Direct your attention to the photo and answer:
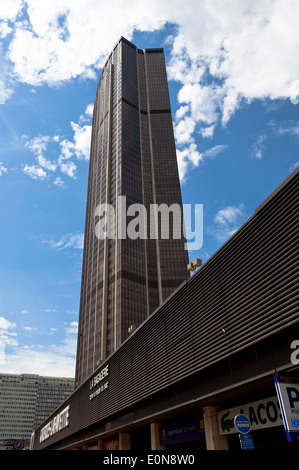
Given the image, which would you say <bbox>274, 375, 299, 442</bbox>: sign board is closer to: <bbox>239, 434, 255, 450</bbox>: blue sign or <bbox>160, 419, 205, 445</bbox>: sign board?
<bbox>239, 434, 255, 450</bbox>: blue sign

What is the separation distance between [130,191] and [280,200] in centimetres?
11667

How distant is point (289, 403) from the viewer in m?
11.2

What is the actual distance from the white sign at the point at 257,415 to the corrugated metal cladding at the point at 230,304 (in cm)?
291

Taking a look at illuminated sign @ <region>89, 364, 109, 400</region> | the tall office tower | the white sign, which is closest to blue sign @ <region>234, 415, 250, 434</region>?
the white sign

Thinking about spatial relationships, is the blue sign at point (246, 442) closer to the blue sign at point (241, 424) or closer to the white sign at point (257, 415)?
the blue sign at point (241, 424)

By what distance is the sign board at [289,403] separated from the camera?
10609 mm

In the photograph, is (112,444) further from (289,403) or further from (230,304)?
(289,403)

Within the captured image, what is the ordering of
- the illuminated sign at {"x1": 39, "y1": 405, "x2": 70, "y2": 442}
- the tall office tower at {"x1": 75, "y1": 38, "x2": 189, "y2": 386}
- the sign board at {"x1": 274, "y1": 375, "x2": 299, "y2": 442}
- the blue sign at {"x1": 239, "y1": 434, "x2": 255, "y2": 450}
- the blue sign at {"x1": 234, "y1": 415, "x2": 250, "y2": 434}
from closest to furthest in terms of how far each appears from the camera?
the sign board at {"x1": 274, "y1": 375, "x2": 299, "y2": 442}, the blue sign at {"x1": 239, "y1": 434, "x2": 255, "y2": 450}, the blue sign at {"x1": 234, "y1": 415, "x2": 250, "y2": 434}, the illuminated sign at {"x1": 39, "y1": 405, "x2": 70, "y2": 442}, the tall office tower at {"x1": 75, "y1": 38, "x2": 189, "y2": 386}

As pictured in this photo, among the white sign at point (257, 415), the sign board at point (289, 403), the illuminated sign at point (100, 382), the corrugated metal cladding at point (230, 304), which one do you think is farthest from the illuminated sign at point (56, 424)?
the sign board at point (289, 403)

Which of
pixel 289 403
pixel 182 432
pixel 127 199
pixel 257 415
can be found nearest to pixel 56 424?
pixel 182 432

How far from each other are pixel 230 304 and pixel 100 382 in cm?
2321

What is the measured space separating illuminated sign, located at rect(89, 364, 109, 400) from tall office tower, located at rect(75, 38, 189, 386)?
204 ft

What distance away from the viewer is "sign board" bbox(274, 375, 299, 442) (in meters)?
10.6

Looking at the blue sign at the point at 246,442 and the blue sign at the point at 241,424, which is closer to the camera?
the blue sign at the point at 246,442
